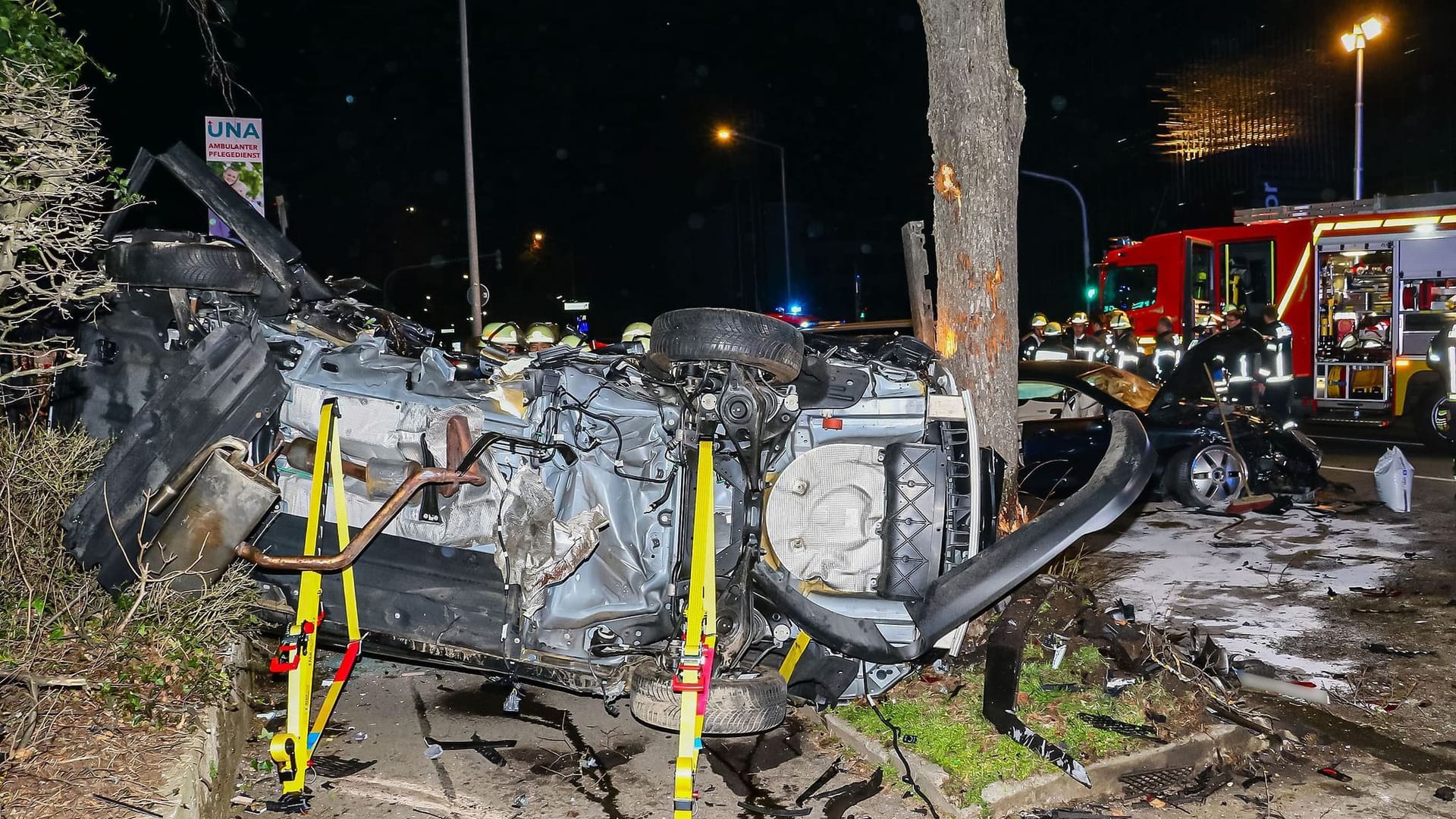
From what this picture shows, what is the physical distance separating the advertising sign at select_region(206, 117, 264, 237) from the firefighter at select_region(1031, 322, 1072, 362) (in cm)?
939

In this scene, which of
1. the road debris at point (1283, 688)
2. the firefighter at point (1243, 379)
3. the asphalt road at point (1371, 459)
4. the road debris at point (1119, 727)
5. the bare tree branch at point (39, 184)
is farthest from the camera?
the firefighter at point (1243, 379)

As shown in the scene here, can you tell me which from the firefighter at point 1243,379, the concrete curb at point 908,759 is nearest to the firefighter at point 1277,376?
the firefighter at point 1243,379

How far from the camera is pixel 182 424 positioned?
4082 millimetres

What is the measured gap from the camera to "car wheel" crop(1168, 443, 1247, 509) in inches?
353

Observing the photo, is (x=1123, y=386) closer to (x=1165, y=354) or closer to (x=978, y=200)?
(x=1165, y=354)

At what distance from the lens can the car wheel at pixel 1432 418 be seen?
1283 centimetres

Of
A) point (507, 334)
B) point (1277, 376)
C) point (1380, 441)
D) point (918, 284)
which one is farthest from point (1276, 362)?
point (507, 334)

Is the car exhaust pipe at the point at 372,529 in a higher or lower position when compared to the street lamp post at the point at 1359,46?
lower

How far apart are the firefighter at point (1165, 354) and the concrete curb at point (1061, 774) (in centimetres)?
865

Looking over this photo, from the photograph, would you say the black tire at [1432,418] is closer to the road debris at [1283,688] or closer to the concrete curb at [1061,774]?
the road debris at [1283,688]

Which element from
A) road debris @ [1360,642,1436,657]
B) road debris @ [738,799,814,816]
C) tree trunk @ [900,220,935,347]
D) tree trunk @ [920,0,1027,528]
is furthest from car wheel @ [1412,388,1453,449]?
road debris @ [738,799,814,816]

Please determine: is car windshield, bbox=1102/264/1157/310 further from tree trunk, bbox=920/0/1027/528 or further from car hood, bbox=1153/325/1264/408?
tree trunk, bbox=920/0/1027/528

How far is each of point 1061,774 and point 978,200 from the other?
314 centimetres

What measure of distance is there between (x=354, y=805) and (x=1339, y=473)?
10.8 metres
